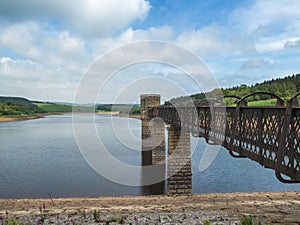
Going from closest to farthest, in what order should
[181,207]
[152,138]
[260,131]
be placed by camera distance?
[260,131] < [181,207] < [152,138]

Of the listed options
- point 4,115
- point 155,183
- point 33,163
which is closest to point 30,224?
point 155,183

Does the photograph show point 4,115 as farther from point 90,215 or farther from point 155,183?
point 90,215

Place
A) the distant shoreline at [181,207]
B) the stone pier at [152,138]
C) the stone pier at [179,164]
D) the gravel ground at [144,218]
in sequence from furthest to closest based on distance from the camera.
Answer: the stone pier at [152,138], the stone pier at [179,164], the distant shoreline at [181,207], the gravel ground at [144,218]

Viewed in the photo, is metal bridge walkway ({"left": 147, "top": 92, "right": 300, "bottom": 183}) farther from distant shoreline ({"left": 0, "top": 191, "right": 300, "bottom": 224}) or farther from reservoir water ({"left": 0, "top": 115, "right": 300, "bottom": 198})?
reservoir water ({"left": 0, "top": 115, "right": 300, "bottom": 198})

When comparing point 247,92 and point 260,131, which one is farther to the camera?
point 247,92

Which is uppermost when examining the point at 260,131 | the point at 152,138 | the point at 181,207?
the point at 260,131

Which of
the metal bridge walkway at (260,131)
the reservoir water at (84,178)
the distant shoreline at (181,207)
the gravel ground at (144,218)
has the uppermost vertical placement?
the metal bridge walkway at (260,131)

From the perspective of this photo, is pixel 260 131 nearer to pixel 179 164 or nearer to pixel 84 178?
pixel 179 164

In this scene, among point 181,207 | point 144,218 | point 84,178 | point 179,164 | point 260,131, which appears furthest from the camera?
point 84,178

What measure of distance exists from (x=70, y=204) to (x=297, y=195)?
14514mm

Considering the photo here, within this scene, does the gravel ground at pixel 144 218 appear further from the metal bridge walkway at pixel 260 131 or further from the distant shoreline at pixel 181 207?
the metal bridge walkway at pixel 260 131

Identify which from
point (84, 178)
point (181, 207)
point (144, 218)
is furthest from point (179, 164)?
point (144, 218)

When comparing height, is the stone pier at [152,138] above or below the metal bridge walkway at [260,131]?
below

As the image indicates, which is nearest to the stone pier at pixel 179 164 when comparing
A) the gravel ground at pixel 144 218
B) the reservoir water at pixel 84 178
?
the reservoir water at pixel 84 178
